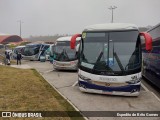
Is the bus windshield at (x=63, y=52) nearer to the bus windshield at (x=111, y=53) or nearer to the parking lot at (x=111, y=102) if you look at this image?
the parking lot at (x=111, y=102)

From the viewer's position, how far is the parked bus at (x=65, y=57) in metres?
18.4

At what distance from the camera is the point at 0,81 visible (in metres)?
11.7

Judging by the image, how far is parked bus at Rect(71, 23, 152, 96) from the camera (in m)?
9.68

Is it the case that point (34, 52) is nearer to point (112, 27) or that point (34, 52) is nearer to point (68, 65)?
point (68, 65)

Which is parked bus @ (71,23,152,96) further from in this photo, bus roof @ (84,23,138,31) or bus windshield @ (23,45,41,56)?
bus windshield @ (23,45,41,56)

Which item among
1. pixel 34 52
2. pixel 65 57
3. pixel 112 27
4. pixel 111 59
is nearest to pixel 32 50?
pixel 34 52

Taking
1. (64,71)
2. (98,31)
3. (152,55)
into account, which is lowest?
(64,71)

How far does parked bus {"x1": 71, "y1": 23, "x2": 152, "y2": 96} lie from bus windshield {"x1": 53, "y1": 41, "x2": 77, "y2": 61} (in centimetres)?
755

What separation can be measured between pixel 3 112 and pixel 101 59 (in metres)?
4.77

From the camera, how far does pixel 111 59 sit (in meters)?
10.0

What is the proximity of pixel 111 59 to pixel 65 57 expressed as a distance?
29.4ft

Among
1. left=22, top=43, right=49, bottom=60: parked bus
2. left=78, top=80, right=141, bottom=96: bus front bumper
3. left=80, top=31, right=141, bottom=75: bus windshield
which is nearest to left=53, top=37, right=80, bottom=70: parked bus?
left=80, top=31, right=141, bottom=75: bus windshield

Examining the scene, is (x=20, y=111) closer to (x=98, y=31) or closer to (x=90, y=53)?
(x=90, y=53)

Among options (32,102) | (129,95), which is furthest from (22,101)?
(129,95)
